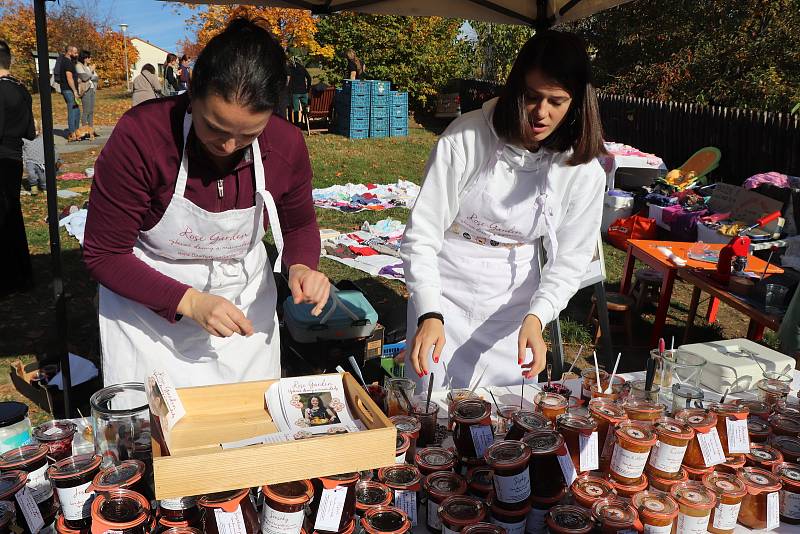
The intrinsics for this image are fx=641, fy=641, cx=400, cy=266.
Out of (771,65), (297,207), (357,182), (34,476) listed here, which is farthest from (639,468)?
(771,65)

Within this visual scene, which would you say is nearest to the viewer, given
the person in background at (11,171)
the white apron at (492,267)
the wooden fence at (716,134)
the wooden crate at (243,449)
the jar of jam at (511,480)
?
the wooden crate at (243,449)

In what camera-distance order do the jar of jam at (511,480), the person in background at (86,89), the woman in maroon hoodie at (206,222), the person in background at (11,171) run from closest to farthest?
the jar of jam at (511,480), the woman in maroon hoodie at (206,222), the person in background at (11,171), the person in background at (86,89)

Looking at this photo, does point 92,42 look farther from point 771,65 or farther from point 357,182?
point 771,65

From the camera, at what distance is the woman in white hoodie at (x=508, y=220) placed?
1955mm

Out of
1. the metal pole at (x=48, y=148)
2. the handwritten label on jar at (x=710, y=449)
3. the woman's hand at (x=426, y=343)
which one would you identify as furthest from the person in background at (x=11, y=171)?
the handwritten label on jar at (x=710, y=449)

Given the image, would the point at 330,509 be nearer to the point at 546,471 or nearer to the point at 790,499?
the point at 546,471

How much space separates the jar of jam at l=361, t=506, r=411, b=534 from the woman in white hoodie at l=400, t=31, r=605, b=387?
1.78 feet

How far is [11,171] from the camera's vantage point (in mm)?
5297

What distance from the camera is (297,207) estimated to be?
204cm

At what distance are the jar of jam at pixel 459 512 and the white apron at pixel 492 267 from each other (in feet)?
2.64

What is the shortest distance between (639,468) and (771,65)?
48.7 ft

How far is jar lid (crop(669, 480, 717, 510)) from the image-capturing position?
4.74ft

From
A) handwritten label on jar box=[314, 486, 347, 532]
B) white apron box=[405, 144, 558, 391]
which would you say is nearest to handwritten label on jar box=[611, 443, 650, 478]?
handwritten label on jar box=[314, 486, 347, 532]

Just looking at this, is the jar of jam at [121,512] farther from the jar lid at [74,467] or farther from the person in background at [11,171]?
the person in background at [11,171]
